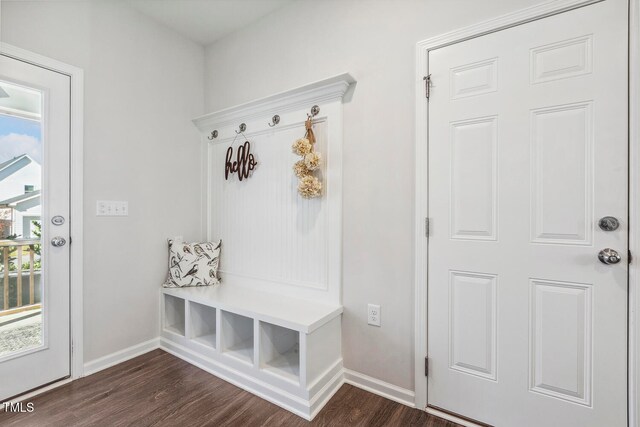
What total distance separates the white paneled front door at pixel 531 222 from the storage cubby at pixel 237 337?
116cm

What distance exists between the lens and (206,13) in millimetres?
2244

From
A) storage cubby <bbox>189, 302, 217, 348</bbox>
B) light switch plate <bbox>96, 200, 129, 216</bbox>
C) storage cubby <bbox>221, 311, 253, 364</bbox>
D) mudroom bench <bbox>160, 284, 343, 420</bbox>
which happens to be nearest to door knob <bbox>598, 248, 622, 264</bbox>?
mudroom bench <bbox>160, 284, 343, 420</bbox>

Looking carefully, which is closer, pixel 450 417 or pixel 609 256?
pixel 609 256

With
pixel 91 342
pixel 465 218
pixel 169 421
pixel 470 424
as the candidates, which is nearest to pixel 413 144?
pixel 465 218

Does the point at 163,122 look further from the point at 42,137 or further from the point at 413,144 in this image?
the point at 413,144

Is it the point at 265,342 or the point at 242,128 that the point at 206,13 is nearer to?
the point at 242,128

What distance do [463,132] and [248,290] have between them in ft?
5.91

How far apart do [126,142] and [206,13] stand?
1.15 metres

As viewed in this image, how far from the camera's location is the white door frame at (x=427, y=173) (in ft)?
3.83

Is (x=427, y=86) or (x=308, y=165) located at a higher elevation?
(x=427, y=86)

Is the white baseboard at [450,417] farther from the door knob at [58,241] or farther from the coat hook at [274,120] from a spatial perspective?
the door knob at [58,241]
